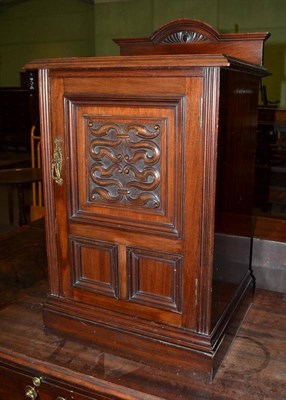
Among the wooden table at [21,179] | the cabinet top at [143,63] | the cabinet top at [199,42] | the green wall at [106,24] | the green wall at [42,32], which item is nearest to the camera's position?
the cabinet top at [143,63]

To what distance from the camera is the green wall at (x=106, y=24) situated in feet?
26.0

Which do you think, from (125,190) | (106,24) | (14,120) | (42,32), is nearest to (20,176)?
(125,190)

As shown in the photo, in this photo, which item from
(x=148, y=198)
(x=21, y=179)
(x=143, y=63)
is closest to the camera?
(x=143, y=63)

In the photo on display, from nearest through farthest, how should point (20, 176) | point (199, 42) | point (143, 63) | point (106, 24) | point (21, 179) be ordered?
point (143, 63)
point (199, 42)
point (21, 179)
point (20, 176)
point (106, 24)

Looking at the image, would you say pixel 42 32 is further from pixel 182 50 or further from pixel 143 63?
pixel 143 63

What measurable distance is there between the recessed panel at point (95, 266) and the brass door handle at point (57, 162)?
0.53 feet

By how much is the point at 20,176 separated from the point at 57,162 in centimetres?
309

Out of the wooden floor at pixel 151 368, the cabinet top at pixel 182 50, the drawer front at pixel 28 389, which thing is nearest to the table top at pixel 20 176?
the cabinet top at pixel 182 50

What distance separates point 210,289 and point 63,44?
9.29m

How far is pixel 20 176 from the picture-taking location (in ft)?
13.2

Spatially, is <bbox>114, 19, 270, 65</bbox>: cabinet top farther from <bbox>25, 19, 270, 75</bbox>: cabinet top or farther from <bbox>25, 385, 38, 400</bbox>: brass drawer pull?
<bbox>25, 385, 38, 400</bbox>: brass drawer pull

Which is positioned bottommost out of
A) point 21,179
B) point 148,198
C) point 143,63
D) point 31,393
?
point 31,393

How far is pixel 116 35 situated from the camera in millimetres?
9172

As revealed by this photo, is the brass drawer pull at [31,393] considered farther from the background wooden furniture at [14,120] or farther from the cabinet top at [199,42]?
the background wooden furniture at [14,120]
